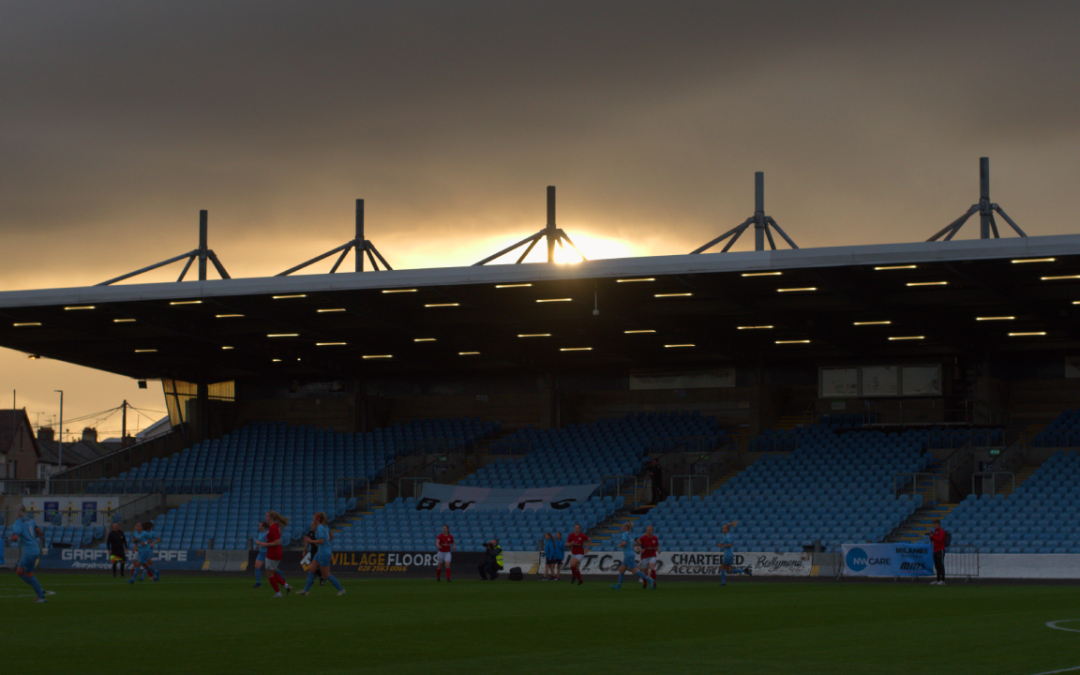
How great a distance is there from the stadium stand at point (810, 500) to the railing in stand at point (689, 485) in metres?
0.81

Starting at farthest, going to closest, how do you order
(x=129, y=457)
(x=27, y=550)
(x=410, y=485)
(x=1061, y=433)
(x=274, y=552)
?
1. (x=129, y=457)
2. (x=410, y=485)
3. (x=1061, y=433)
4. (x=274, y=552)
5. (x=27, y=550)

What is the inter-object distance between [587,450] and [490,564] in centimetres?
1560

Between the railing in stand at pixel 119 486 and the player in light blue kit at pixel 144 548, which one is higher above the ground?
the railing in stand at pixel 119 486

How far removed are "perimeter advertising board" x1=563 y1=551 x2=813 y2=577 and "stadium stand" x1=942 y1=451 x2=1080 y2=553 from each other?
4.53m

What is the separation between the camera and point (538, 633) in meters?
14.4

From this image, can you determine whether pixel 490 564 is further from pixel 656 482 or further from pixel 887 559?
pixel 656 482

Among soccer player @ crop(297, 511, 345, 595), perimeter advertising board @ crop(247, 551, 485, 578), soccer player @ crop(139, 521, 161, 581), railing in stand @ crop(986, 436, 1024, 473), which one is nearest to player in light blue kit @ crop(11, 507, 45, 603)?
soccer player @ crop(297, 511, 345, 595)

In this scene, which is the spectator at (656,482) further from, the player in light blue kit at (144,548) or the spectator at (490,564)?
the player in light blue kit at (144,548)

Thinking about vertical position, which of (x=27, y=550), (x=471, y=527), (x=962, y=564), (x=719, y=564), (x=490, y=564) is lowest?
(x=719, y=564)

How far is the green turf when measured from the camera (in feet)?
36.5

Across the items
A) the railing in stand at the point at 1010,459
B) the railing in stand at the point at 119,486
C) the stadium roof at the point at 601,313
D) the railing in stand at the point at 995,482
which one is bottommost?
the railing in stand at the point at 119,486

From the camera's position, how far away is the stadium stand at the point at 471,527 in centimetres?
4006

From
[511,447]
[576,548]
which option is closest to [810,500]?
[576,548]

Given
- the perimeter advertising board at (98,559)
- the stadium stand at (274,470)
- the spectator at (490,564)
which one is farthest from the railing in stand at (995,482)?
the perimeter advertising board at (98,559)
